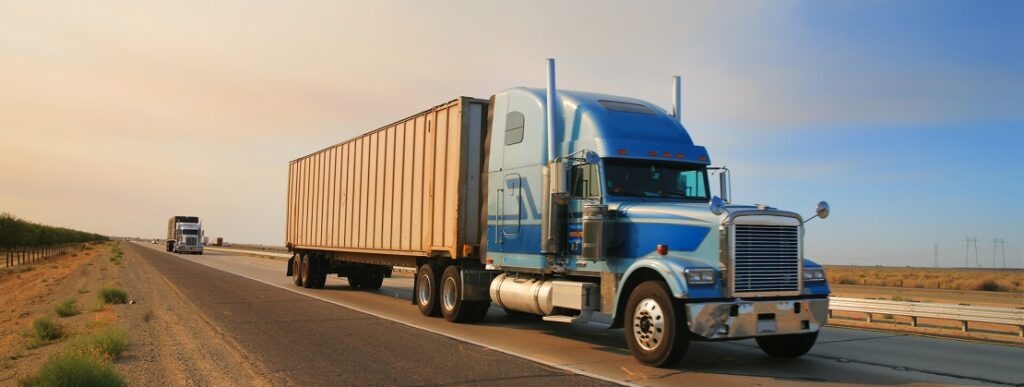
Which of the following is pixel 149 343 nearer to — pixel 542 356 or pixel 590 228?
pixel 542 356

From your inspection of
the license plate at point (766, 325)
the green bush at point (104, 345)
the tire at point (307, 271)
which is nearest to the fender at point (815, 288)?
the license plate at point (766, 325)

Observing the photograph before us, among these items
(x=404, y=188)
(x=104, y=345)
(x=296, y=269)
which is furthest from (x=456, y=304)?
(x=296, y=269)

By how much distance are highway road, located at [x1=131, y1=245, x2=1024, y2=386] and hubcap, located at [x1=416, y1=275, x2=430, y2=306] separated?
356 millimetres

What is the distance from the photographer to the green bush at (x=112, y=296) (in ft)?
57.0

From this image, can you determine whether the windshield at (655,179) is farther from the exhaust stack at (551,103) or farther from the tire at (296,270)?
the tire at (296,270)

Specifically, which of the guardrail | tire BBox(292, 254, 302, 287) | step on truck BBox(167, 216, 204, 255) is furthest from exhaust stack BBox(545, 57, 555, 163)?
step on truck BBox(167, 216, 204, 255)

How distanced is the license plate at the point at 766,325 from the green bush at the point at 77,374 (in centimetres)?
679

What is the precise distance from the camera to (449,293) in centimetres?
1312

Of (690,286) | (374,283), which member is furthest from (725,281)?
(374,283)

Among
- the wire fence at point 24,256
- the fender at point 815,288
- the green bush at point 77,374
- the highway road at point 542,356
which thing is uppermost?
the fender at point 815,288

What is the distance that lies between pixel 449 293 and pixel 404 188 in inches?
129

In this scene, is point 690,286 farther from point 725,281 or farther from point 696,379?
point 696,379

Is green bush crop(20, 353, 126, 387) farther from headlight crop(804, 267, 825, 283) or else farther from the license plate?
headlight crop(804, 267, 825, 283)

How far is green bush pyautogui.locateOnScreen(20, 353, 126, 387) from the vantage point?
655cm
